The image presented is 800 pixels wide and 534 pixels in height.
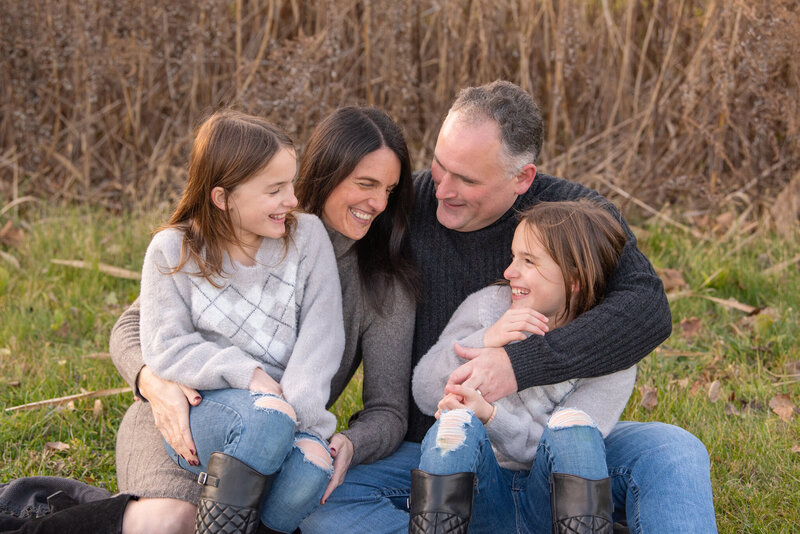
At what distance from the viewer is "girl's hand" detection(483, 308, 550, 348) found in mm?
2629

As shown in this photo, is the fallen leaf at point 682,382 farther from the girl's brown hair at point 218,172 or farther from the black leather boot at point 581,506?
the girl's brown hair at point 218,172

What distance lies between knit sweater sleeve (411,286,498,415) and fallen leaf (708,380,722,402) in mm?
1346

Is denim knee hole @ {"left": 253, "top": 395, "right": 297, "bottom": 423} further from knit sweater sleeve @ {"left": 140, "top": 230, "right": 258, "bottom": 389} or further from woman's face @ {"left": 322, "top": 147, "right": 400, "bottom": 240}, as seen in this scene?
woman's face @ {"left": 322, "top": 147, "right": 400, "bottom": 240}

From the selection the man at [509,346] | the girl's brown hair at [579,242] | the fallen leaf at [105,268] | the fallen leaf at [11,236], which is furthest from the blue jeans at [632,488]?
the fallen leaf at [11,236]

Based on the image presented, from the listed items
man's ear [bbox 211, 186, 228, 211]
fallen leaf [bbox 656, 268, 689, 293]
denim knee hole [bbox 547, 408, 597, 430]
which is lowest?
fallen leaf [bbox 656, 268, 689, 293]

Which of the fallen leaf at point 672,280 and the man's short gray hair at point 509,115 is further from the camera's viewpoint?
the fallen leaf at point 672,280

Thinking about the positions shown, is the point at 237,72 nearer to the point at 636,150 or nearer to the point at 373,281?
the point at 636,150

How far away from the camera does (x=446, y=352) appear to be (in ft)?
9.11

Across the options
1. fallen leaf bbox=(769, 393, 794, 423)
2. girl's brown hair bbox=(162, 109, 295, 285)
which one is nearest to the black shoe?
girl's brown hair bbox=(162, 109, 295, 285)

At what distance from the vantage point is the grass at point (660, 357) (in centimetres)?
315

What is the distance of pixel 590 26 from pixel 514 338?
3725mm

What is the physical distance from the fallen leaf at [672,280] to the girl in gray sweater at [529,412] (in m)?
1.93

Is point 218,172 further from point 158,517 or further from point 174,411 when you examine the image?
point 158,517

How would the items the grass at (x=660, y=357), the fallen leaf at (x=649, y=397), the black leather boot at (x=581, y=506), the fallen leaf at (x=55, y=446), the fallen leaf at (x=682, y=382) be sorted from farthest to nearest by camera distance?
the fallen leaf at (x=682, y=382) < the fallen leaf at (x=649, y=397) < the fallen leaf at (x=55, y=446) < the grass at (x=660, y=357) < the black leather boot at (x=581, y=506)
